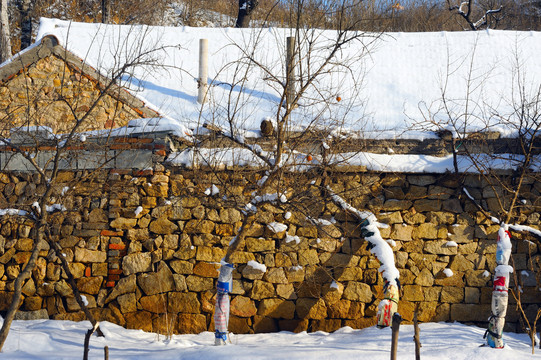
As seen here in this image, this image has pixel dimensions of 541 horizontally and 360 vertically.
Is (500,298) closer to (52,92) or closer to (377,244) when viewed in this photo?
(377,244)

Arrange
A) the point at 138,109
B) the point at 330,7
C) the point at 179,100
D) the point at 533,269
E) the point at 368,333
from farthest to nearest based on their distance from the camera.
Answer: the point at 179,100 → the point at 138,109 → the point at 533,269 → the point at 368,333 → the point at 330,7

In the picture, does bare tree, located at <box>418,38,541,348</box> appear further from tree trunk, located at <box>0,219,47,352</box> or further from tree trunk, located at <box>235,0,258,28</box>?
tree trunk, located at <box>235,0,258,28</box>

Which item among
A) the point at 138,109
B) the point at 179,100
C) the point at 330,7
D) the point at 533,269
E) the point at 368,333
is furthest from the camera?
the point at 179,100

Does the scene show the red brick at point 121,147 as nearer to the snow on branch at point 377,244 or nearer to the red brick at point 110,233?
the red brick at point 110,233

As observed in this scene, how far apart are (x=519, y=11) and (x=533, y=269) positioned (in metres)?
13.3

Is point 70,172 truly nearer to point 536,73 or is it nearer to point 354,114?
point 354,114

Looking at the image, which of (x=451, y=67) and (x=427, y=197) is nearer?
(x=427, y=197)

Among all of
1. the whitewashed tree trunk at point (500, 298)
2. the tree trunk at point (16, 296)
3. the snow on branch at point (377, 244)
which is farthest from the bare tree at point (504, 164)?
the tree trunk at point (16, 296)

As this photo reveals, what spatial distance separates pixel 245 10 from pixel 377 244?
8.90 metres

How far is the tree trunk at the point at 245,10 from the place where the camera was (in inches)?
518

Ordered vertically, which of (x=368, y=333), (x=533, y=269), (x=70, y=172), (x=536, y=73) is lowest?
(x=368, y=333)

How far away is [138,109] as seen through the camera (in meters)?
7.28

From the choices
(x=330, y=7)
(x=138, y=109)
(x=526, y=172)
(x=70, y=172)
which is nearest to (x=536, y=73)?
(x=526, y=172)

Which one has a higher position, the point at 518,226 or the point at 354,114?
the point at 354,114
